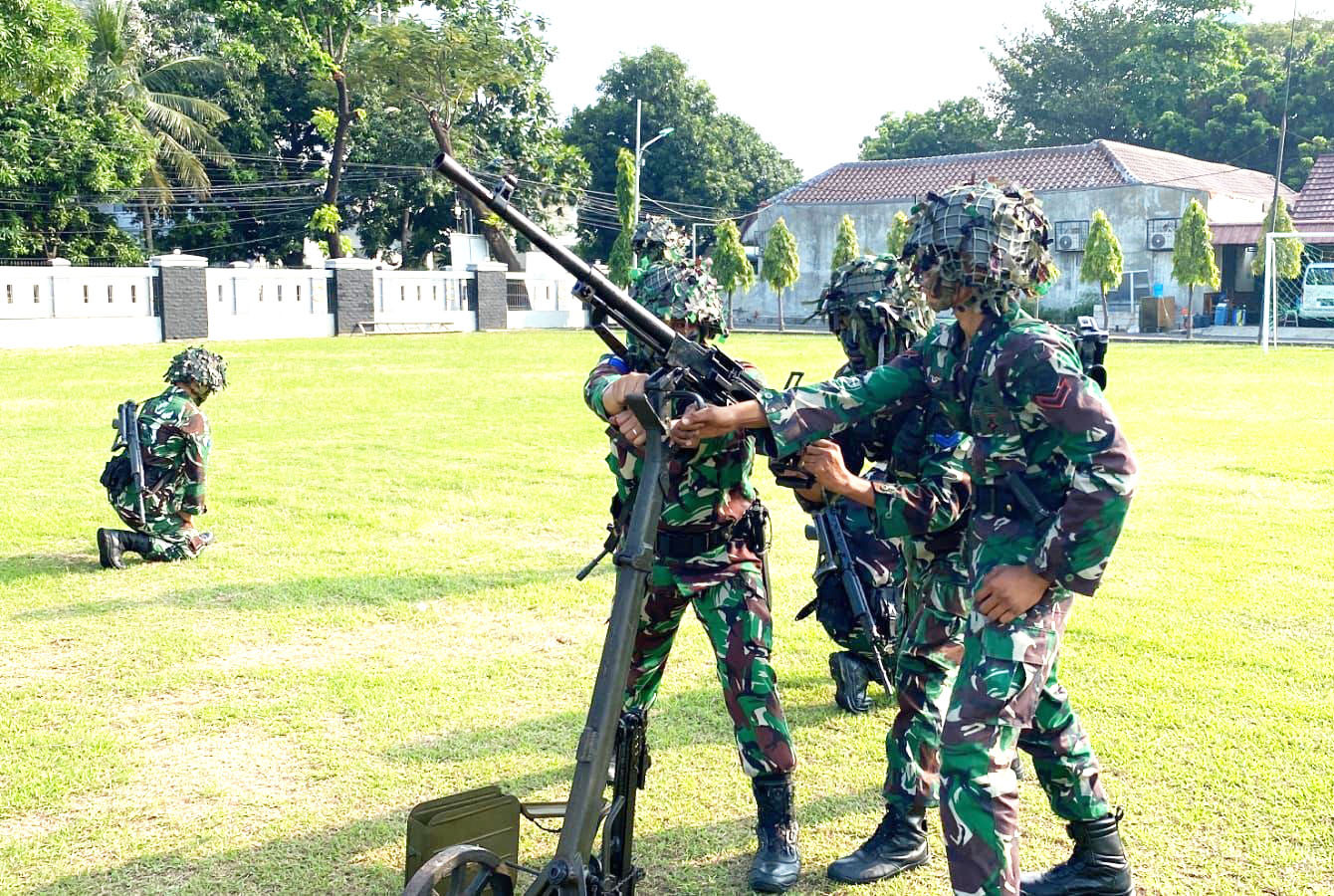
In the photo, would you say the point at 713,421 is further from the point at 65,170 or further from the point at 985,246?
the point at 65,170

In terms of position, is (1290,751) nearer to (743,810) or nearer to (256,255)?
(743,810)

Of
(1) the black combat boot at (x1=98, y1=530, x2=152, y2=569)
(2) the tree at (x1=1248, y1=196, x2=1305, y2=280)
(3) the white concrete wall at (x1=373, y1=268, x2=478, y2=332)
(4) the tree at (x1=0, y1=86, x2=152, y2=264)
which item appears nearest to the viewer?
(1) the black combat boot at (x1=98, y1=530, x2=152, y2=569)

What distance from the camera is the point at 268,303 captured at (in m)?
39.7

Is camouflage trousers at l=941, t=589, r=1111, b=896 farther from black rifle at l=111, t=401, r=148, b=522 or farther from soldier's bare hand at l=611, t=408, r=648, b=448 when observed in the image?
black rifle at l=111, t=401, r=148, b=522

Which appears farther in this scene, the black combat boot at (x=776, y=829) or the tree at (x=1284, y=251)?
the tree at (x=1284, y=251)

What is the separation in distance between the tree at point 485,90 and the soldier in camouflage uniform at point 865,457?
39.2 metres

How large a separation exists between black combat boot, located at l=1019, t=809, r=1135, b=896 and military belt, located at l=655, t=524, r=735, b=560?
4.88 feet

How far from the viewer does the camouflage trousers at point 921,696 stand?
13.8ft

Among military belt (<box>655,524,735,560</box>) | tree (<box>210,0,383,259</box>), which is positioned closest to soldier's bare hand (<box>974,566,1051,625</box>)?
military belt (<box>655,524,735,560</box>)

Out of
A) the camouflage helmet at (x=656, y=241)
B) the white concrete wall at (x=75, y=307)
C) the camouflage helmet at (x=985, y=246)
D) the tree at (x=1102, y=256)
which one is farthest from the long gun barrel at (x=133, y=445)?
the tree at (x=1102, y=256)

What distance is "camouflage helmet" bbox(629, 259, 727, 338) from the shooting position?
4355 millimetres

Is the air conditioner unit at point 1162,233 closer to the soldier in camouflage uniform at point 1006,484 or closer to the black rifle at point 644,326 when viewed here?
the soldier in camouflage uniform at point 1006,484

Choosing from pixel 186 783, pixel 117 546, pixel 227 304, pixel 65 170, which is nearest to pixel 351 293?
pixel 227 304

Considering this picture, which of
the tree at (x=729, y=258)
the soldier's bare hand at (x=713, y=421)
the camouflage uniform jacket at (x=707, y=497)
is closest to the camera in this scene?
the soldier's bare hand at (x=713, y=421)
